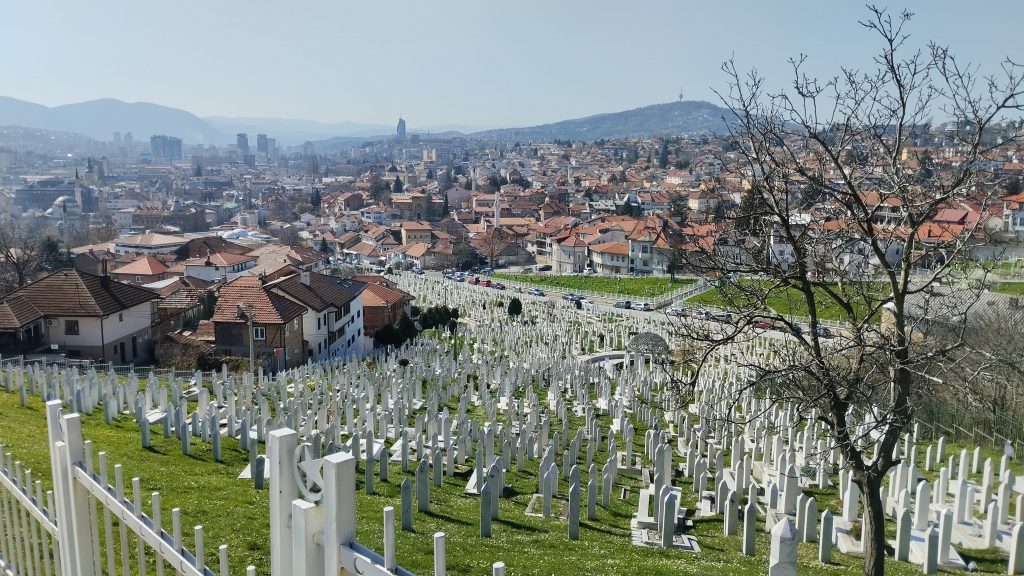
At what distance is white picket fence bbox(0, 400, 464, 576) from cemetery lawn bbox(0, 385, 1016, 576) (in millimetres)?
2184

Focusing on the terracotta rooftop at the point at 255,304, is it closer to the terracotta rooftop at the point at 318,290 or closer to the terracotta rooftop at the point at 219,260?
the terracotta rooftop at the point at 318,290

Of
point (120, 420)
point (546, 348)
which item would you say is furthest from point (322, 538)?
point (546, 348)

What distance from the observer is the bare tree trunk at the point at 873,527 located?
745 cm

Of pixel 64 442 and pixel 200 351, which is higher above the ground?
pixel 64 442

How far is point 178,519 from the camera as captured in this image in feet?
9.89

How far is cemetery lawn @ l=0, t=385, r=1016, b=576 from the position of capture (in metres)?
7.57

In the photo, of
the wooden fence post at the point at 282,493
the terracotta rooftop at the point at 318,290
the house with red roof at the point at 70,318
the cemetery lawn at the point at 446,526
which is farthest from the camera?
the terracotta rooftop at the point at 318,290

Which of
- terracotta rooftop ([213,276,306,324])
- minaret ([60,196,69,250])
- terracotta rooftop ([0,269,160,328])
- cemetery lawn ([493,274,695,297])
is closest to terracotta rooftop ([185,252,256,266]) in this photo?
cemetery lawn ([493,274,695,297])

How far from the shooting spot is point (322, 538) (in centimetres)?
231

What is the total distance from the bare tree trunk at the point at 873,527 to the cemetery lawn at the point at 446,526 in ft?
3.14

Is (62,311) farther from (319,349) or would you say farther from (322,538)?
(322,538)

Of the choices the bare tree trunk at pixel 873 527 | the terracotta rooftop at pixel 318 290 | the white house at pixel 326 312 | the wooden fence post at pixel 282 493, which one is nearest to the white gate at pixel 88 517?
the wooden fence post at pixel 282 493

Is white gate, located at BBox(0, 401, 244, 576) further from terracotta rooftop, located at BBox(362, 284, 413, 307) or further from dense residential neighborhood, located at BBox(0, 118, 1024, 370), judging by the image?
terracotta rooftop, located at BBox(362, 284, 413, 307)

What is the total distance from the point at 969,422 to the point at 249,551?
14637 millimetres
